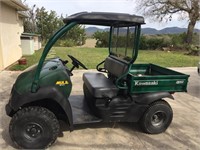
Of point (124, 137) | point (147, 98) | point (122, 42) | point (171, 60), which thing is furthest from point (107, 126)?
point (171, 60)

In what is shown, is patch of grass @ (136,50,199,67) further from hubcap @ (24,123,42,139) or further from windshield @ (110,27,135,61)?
hubcap @ (24,123,42,139)

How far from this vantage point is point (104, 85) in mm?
3430

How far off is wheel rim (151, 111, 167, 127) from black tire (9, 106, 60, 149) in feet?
5.17

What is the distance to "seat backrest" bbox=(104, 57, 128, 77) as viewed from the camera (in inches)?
131

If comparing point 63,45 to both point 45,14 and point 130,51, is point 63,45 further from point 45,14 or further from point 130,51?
point 130,51

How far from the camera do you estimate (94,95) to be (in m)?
3.24

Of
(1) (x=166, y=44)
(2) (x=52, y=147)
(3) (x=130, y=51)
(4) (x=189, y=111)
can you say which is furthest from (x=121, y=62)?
(1) (x=166, y=44)

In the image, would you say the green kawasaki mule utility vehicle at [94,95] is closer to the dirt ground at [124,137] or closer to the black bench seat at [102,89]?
the black bench seat at [102,89]

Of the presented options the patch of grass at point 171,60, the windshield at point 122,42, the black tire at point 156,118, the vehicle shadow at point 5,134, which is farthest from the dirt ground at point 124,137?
the patch of grass at point 171,60

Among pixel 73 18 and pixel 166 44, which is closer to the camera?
pixel 73 18

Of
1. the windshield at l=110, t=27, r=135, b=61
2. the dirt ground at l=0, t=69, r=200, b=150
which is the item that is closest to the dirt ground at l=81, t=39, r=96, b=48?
the windshield at l=110, t=27, r=135, b=61

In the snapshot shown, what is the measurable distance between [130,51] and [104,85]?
2.19 feet

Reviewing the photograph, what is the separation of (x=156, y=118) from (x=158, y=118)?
0.04m

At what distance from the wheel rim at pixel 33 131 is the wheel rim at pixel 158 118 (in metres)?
1.76
